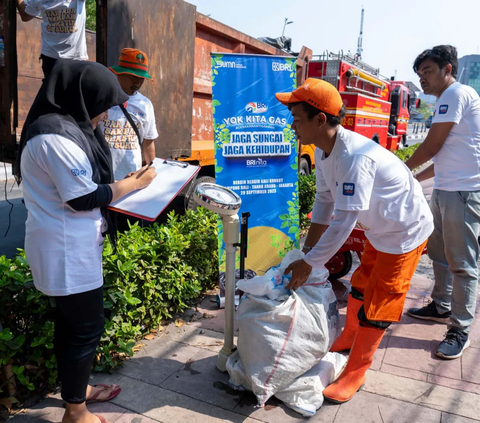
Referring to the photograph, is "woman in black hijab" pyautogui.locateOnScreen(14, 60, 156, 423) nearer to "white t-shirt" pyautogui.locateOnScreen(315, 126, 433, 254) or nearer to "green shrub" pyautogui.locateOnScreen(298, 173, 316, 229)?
"white t-shirt" pyautogui.locateOnScreen(315, 126, 433, 254)

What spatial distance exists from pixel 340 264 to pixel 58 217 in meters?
3.22

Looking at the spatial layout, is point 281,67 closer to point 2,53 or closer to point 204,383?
point 2,53

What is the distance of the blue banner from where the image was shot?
368cm

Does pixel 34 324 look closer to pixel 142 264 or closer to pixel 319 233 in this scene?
pixel 142 264

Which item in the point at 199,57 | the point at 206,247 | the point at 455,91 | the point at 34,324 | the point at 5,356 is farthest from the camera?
the point at 199,57

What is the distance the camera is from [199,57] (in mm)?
5172

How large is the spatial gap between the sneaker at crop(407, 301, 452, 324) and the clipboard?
7.83 feet

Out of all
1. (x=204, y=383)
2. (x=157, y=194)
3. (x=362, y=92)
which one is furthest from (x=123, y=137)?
(x=362, y=92)

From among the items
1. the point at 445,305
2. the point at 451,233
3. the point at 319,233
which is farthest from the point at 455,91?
the point at 445,305

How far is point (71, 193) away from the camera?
69.6 inches

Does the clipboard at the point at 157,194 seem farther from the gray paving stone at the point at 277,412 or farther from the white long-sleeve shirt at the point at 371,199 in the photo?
the gray paving stone at the point at 277,412

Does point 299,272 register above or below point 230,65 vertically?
below

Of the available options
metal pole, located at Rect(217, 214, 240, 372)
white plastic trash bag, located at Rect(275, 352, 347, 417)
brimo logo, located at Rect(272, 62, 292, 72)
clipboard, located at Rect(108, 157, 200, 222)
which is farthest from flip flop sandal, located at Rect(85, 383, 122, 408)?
brimo logo, located at Rect(272, 62, 292, 72)

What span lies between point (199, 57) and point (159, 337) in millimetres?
3393
